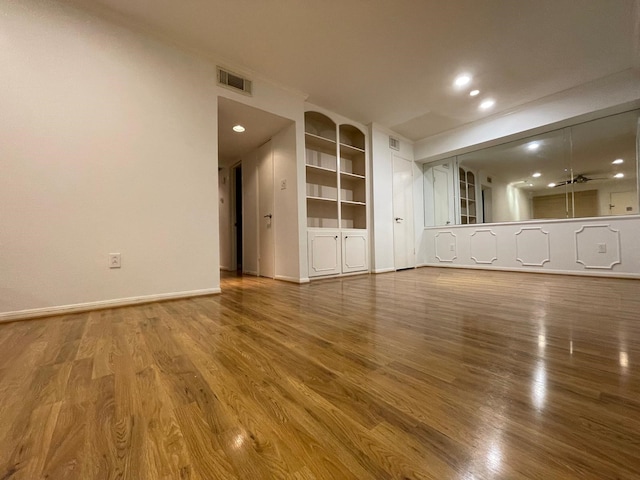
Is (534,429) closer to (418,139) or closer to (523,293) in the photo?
(523,293)

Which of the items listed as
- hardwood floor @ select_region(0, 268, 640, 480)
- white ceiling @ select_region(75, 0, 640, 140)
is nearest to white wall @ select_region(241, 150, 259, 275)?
white ceiling @ select_region(75, 0, 640, 140)

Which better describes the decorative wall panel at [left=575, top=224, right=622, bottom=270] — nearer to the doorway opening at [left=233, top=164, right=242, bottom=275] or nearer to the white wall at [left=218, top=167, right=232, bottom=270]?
the doorway opening at [left=233, top=164, right=242, bottom=275]

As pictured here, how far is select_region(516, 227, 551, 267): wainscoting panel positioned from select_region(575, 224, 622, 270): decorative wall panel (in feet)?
1.16

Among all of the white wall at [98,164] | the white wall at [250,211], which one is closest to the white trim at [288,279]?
the white wall at [250,211]

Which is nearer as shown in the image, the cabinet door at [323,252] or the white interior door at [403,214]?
the cabinet door at [323,252]

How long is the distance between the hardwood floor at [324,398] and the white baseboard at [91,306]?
0.50ft

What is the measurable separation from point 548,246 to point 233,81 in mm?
4946

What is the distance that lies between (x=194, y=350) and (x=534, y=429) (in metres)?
1.30

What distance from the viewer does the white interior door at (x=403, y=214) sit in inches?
189

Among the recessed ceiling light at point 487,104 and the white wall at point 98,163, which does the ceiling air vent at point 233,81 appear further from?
the recessed ceiling light at point 487,104

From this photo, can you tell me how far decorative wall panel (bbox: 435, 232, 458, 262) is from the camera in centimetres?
504

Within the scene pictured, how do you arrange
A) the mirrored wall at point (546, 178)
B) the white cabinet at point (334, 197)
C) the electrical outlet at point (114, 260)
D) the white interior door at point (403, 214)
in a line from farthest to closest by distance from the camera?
1. the white interior door at point (403, 214)
2. the white cabinet at point (334, 197)
3. the mirrored wall at point (546, 178)
4. the electrical outlet at point (114, 260)

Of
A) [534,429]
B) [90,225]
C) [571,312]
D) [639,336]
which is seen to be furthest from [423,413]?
[90,225]

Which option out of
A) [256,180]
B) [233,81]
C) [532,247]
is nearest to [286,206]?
[256,180]
